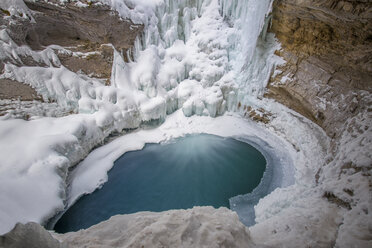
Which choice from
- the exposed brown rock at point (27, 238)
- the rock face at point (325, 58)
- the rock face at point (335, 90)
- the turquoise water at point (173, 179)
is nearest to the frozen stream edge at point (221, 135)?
the turquoise water at point (173, 179)

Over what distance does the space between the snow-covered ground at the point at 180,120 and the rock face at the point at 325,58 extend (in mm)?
574

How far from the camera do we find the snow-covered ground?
165 inches

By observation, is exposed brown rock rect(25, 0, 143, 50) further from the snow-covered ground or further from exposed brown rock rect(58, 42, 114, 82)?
the snow-covered ground

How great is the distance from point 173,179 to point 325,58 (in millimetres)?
7500

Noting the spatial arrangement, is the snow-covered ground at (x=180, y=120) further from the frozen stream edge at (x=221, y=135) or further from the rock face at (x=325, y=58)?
the rock face at (x=325, y=58)

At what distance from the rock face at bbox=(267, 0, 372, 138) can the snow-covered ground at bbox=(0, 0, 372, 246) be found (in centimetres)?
57

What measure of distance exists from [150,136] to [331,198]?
760 cm

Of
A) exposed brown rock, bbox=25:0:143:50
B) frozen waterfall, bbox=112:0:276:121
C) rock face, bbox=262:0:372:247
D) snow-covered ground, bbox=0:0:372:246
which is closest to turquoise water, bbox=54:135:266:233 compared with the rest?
snow-covered ground, bbox=0:0:372:246

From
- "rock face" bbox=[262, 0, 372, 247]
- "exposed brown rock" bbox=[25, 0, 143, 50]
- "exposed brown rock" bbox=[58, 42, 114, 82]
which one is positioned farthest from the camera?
"exposed brown rock" bbox=[58, 42, 114, 82]

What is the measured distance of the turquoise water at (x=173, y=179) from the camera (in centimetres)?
617

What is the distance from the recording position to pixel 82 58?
28.9 feet

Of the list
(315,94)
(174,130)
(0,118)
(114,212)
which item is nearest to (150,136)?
(174,130)

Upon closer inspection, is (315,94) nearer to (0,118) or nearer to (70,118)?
(70,118)

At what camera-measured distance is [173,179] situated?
287 inches
